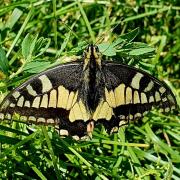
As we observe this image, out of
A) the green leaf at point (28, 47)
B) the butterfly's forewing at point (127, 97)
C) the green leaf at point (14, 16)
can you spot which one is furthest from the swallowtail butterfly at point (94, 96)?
the green leaf at point (14, 16)

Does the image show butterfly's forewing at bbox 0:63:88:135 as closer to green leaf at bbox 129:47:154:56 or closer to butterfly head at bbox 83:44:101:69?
butterfly head at bbox 83:44:101:69

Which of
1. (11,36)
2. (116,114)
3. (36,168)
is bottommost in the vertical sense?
(36,168)

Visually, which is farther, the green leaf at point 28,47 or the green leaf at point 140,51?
the green leaf at point 140,51

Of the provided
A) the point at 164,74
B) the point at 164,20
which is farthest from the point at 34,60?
the point at 164,20

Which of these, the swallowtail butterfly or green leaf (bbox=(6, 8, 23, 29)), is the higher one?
green leaf (bbox=(6, 8, 23, 29))

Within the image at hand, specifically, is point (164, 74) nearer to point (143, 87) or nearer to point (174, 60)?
point (174, 60)

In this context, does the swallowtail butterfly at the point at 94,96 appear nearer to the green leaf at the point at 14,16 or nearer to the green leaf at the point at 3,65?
the green leaf at the point at 3,65

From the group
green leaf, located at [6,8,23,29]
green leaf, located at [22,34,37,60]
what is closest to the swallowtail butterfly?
green leaf, located at [22,34,37,60]
